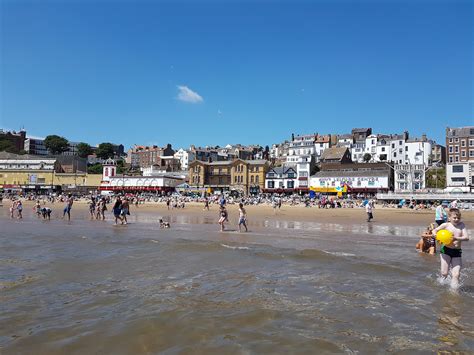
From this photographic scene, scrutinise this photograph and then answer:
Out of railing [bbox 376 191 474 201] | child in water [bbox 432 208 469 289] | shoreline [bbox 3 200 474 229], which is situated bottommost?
shoreline [bbox 3 200 474 229]

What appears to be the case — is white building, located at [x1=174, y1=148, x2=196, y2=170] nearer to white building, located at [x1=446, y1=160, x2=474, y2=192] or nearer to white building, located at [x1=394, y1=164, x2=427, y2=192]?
white building, located at [x1=394, y1=164, x2=427, y2=192]

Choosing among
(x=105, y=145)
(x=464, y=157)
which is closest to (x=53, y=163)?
(x=105, y=145)

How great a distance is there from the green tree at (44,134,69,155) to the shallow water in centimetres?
15136

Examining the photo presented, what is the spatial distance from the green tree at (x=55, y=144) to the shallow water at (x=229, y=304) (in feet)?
497

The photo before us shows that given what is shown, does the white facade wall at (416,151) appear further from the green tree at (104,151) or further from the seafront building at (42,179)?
the green tree at (104,151)

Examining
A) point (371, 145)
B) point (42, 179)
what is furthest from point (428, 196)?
point (42, 179)

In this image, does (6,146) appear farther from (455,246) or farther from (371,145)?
(455,246)

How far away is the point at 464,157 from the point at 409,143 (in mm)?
13768

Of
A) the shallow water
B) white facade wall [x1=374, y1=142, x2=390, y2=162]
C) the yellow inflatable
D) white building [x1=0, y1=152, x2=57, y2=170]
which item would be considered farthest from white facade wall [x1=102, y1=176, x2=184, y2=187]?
the yellow inflatable

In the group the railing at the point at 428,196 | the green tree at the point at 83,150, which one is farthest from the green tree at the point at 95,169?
the railing at the point at 428,196

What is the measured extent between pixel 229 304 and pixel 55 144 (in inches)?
6222

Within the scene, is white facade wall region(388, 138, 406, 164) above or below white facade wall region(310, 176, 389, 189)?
above

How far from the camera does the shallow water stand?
455cm

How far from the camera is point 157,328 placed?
5.03 meters
